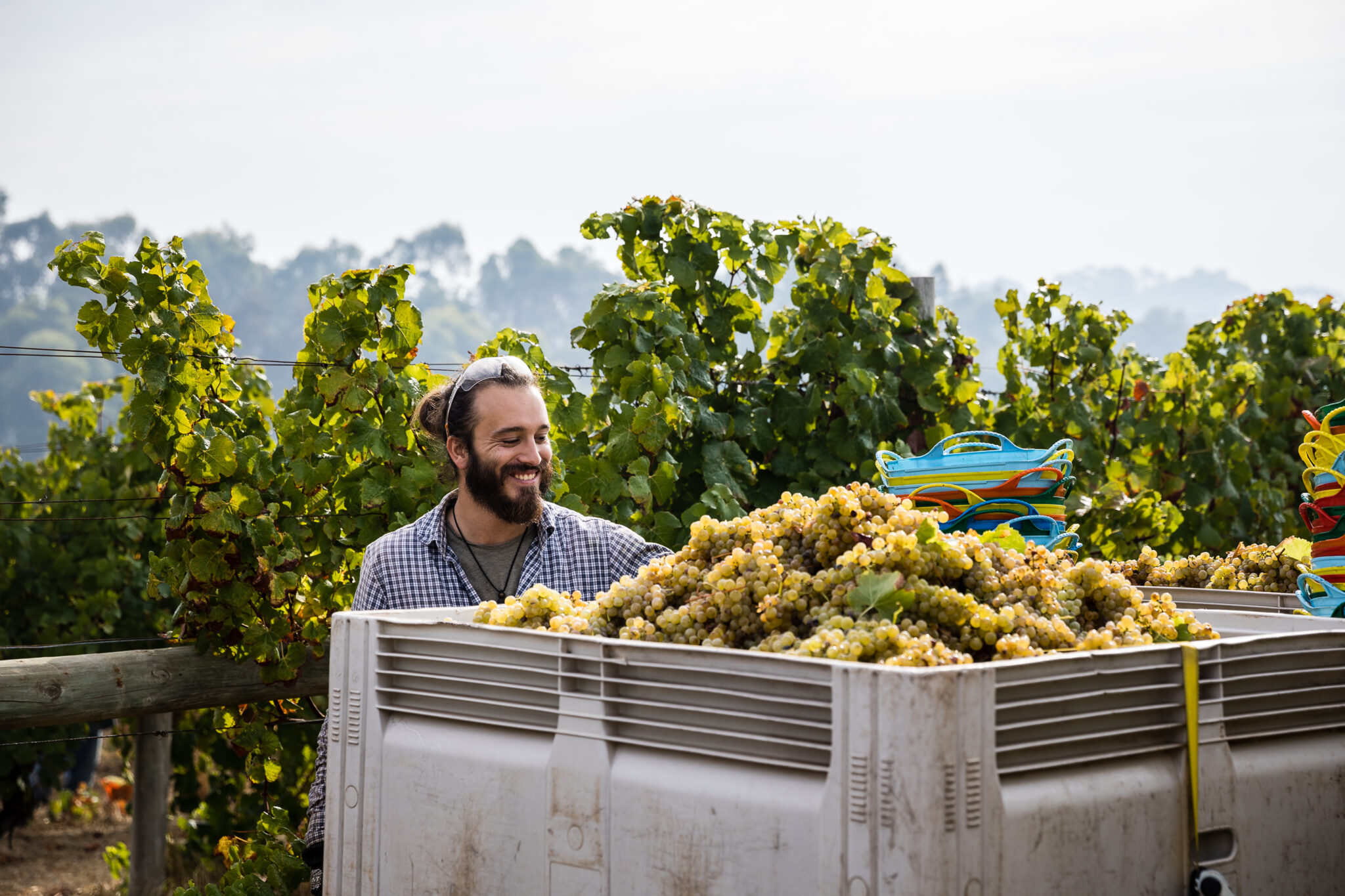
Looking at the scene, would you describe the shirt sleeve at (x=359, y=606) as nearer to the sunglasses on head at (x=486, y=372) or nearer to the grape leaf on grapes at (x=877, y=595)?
the sunglasses on head at (x=486, y=372)

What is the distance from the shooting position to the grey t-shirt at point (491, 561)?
10.4 feet

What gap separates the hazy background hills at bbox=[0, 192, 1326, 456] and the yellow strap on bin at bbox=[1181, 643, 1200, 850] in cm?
9050

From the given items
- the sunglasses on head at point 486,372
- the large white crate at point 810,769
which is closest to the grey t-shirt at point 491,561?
the sunglasses on head at point 486,372

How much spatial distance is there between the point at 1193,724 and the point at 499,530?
6.62 ft

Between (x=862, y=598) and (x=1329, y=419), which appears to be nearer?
(x=862, y=598)

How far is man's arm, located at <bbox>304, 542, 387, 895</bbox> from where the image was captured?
247 centimetres

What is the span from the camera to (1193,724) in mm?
1564

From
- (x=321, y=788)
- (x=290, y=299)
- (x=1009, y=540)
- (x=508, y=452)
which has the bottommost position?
(x=321, y=788)

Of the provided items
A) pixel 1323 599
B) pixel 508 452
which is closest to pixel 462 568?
pixel 508 452

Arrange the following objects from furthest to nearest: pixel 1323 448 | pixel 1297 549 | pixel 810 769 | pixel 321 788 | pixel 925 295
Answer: pixel 925 295, pixel 1297 549, pixel 321 788, pixel 1323 448, pixel 810 769

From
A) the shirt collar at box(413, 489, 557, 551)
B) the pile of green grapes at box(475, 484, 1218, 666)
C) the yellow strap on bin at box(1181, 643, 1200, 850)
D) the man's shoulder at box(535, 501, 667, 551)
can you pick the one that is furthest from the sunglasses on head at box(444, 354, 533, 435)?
the yellow strap on bin at box(1181, 643, 1200, 850)

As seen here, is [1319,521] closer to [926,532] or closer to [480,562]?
[926,532]

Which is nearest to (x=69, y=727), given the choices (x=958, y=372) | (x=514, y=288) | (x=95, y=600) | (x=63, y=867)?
(x=63, y=867)

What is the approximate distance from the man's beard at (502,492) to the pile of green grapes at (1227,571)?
1422 mm
